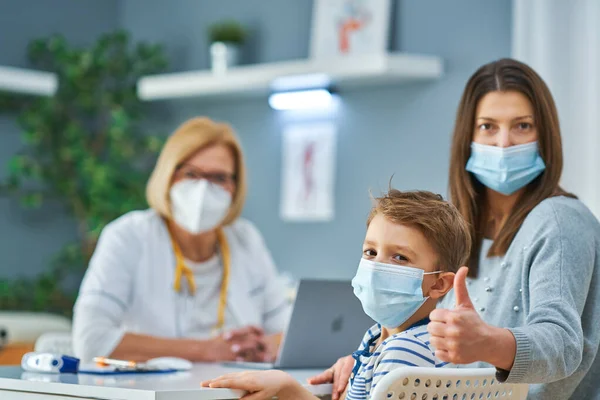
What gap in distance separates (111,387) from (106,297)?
39.2 inches

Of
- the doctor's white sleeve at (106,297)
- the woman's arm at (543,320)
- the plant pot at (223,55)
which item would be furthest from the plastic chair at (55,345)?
the plant pot at (223,55)

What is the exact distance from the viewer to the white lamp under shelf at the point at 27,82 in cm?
439

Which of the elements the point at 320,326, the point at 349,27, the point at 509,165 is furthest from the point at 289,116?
the point at 509,165

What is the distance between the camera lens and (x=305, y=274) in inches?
177

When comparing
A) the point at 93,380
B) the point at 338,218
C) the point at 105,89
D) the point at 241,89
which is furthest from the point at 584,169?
the point at 105,89

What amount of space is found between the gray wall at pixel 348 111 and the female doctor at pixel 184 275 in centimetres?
136

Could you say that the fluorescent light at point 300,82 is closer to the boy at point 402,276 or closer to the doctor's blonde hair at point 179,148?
the doctor's blonde hair at point 179,148

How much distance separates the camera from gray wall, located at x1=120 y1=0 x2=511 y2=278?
158 inches

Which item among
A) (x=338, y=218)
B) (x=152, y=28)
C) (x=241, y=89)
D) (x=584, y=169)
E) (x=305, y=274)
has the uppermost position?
(x=152, y=28)

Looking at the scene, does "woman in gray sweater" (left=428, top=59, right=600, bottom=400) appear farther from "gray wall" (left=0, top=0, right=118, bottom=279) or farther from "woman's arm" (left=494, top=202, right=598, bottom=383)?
"gray wall" (left=0, top=0, right=118, bottom=279)

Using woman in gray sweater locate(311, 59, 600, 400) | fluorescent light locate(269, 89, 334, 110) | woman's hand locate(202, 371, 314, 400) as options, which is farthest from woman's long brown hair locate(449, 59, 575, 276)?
fluorescent light locate(269, 89, 334, 110)

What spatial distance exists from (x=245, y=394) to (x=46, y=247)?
3.47 meters

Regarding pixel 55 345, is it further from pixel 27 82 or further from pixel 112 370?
pixel 27 82

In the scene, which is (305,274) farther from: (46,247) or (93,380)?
(93,380)
